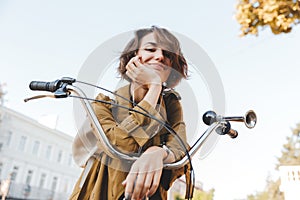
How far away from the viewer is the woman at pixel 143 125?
0.53 m

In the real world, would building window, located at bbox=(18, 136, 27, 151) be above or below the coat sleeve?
above

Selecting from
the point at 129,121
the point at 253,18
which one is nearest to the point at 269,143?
the point at 253,18

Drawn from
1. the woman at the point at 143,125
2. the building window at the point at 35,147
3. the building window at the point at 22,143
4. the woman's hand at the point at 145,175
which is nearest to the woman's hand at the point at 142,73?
the woman at the point at 143,125

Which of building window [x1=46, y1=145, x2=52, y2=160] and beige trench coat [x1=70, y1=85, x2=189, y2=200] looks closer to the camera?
beige trench coat [x1=70, y1=85, x2=189, y2=200]

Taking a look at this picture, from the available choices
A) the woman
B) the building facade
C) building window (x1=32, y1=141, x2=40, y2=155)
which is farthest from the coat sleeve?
building window (x1=32, y1=141, x2=40, y2=155)

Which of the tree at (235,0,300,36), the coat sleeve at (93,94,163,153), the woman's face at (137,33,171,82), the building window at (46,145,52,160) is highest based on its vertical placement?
the building window at (46,145,52,160)

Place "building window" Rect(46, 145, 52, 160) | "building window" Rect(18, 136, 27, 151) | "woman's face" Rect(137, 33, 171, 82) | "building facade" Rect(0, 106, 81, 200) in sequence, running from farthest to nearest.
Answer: "building window" Rect(46, 145, 52, 160) → "building window" Rect(18, 136, 27, 151) → "building facade" Rect(0, 106, 81, 200) → "woman's face" Rect(137, 33, 171, 82)

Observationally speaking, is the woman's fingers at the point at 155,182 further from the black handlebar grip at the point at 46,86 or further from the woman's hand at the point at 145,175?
the black handlebar grip at the point at 46,86

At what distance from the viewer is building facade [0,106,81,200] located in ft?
31.5

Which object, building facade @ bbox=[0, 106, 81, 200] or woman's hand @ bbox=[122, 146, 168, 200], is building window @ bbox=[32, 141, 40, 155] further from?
woman's hand @ bbox=[122, 146, 168, 200]

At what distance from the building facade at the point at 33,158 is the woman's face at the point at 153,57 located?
918 centimetres

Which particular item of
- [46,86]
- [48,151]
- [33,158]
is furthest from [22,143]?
[46,86]

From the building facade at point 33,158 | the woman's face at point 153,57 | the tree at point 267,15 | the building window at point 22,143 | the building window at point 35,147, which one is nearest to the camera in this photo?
the woman's face at point 153,57

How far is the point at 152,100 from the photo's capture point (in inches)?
22.3
